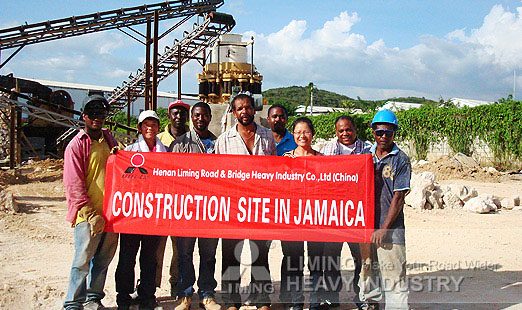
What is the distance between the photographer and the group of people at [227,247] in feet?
12.6

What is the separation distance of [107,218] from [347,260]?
11.3 ft

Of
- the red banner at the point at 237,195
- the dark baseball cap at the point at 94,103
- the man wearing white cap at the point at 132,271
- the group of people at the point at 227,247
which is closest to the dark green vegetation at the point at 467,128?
the group of people at the point at 227,247

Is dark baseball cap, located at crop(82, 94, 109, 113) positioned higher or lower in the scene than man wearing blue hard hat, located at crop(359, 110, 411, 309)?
higher

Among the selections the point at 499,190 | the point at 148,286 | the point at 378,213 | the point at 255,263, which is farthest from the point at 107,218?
the point at 499,190

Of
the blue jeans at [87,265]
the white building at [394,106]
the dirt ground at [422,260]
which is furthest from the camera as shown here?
the white building at [394,106]

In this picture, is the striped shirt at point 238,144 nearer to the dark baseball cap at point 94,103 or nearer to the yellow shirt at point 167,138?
the yellow shirt at point 167,138

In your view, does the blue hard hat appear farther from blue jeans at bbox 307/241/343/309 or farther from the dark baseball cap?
the dark baseball cap

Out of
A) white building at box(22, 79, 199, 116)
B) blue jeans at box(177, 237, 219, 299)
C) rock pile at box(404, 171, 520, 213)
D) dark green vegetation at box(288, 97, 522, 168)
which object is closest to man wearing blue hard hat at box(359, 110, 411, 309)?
blue jeans at box(177, 237, 219, 299)

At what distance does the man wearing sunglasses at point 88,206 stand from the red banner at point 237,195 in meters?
0.14

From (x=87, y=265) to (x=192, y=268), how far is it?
950mm

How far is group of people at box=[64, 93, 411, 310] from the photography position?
3826mm

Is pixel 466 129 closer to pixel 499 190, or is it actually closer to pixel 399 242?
pixel 499 190

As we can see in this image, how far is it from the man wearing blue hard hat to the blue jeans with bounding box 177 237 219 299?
155 centimetres

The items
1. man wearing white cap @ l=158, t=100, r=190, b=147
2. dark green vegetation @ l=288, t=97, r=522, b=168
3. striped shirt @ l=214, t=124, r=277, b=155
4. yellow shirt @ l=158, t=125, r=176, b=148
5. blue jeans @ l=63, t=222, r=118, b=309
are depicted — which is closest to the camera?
blue jeans @ l=63, t=222, r=118, b=309
